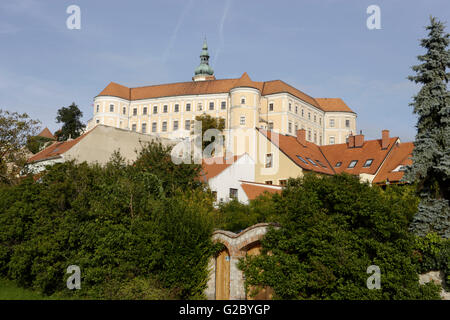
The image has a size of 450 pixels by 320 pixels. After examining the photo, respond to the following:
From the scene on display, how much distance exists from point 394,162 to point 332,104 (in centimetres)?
5417

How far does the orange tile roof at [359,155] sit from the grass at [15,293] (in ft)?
110

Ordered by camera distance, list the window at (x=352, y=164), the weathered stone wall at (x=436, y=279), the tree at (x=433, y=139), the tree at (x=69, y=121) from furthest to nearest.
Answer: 1. the tree at (x=69, y=121)
2. the window at (x=352, y=164)
3. the tree at (x=433, y=139)
4. the weathered stone wall at (x=436, y=279)

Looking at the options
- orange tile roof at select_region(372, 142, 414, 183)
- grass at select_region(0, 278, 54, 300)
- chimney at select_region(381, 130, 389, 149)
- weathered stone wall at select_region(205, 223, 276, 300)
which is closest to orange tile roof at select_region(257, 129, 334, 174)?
orange tile roof at select_region(372, 142, 414, 183)

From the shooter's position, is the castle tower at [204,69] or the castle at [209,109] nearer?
the castle at [209,109]

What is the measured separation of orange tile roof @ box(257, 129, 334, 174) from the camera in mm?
42250

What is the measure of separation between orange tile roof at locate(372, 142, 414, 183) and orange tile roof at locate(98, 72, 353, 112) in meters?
39.7

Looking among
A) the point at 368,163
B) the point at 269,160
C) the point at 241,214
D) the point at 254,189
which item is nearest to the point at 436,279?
the point at 241,214

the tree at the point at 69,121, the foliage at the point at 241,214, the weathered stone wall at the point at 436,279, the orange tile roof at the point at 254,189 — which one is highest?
the tree at the point at 69,121

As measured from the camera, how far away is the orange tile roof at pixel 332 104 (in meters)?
92.5

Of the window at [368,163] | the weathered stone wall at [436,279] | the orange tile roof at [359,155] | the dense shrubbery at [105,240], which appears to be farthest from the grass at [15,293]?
the window at [368,163]

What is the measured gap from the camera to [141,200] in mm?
18797

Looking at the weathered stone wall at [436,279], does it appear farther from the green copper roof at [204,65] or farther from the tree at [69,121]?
the green copper roof at [204,65]

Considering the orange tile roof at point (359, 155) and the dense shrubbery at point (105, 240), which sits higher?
the orange tile roof at point (359, 155)
